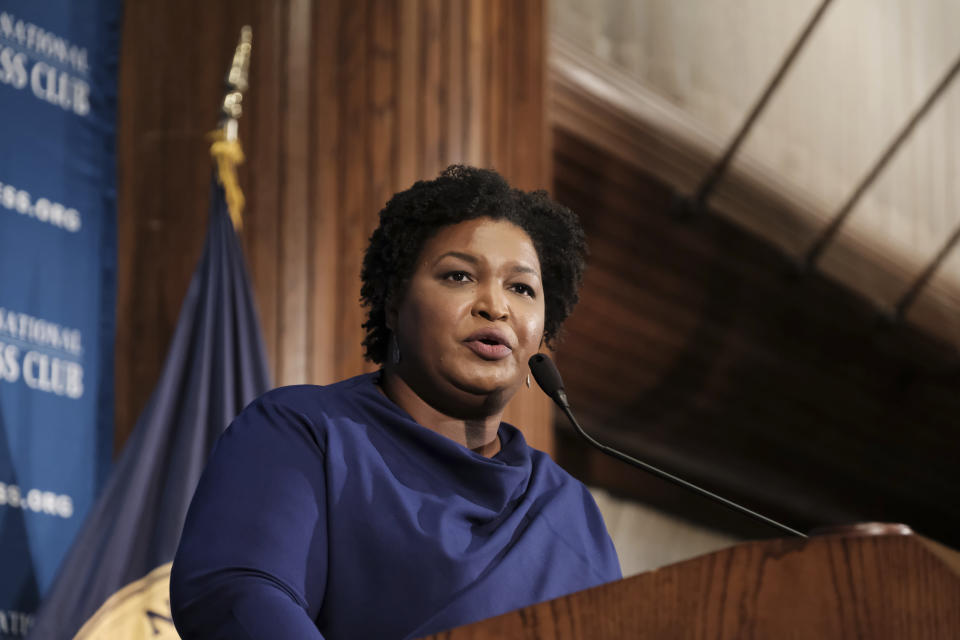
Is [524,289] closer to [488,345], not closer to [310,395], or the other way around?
[488,345]

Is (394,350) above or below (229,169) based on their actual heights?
below

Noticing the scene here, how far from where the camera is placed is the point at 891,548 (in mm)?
947

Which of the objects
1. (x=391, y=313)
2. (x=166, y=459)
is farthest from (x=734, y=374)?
(x=391, y=313)

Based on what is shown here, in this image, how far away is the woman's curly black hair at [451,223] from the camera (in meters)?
1.63

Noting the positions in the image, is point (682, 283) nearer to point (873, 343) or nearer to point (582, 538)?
point (873, 343)

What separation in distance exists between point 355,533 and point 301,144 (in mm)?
2116

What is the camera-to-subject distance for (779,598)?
98 centimetres

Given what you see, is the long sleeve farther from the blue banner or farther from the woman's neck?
the blue banner

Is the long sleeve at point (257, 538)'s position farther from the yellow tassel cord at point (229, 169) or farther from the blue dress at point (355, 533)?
the yellow tassel cord at point (229, 169)

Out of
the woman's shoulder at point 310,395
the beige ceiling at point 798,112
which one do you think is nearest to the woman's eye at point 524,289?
the woman's shoulder at point 310,395

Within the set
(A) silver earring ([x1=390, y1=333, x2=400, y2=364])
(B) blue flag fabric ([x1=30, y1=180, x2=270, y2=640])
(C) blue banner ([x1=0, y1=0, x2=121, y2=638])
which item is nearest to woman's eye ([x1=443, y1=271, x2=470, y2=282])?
(A) silver earring ([x1=390, y1=333, x2=400, y2=364])

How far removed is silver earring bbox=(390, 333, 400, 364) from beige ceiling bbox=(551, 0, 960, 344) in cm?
287

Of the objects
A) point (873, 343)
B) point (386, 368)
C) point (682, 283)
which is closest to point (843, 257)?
point (873, 343)

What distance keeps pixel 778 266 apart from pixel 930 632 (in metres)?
4.41
